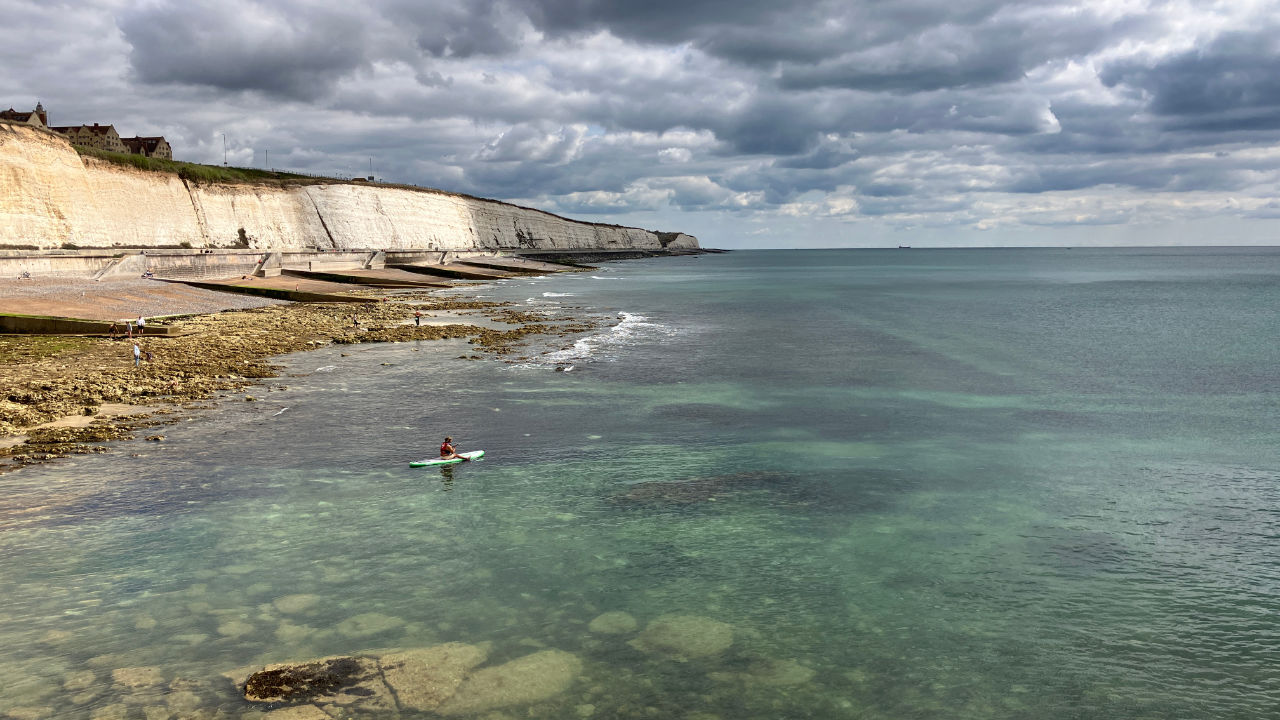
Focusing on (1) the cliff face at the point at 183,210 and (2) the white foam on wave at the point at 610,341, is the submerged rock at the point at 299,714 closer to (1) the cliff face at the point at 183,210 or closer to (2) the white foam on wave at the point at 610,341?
(2) the white foam on wave at the point at 610,341

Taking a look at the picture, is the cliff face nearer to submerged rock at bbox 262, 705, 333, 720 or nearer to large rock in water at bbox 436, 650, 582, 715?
submerged rock at bbox 262, 705, 333, 720

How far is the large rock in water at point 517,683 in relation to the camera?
31.8 feet

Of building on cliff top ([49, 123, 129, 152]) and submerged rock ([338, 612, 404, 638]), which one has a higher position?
building on cliff top ([49, 123, 129, 152])

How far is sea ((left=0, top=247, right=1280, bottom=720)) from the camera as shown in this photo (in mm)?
10336

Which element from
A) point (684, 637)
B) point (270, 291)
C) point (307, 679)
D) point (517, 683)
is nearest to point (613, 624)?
point (684, 637)

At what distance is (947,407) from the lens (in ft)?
92.9

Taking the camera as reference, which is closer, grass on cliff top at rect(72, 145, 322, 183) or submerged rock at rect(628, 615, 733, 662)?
submerged rock at rect(628, 615, 733, 662)

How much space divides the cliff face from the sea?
183 ft

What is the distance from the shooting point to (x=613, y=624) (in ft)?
38.9

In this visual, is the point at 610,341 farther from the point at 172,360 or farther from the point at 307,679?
the point at 307,679

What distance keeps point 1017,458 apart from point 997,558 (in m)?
7.96

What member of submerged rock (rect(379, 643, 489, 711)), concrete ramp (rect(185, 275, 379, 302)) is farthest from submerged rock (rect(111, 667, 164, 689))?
concrete ramp (rect(185, 275, 379, 302))

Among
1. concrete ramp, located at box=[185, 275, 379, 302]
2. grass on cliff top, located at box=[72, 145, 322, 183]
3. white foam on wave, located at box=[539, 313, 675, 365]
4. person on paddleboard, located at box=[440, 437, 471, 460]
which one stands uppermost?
grass on cliff top, located at box=[72, 145, 322, 183]

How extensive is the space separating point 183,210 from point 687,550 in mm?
97345
